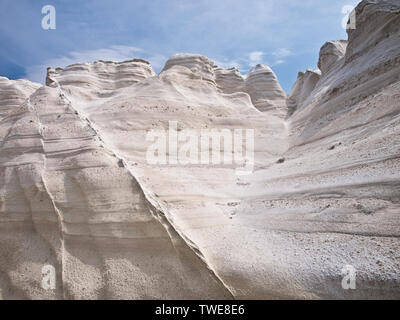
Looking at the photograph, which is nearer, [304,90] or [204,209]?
[204,209]

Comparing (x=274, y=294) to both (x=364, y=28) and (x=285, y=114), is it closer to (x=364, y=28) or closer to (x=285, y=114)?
(x=364, y=28)

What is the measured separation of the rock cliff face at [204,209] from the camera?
8.36ft

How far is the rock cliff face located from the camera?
8.36 ft

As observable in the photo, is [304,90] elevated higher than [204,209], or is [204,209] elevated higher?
[304,90]

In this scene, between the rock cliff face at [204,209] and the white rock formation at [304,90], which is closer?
the rock cliff face at [204,209]

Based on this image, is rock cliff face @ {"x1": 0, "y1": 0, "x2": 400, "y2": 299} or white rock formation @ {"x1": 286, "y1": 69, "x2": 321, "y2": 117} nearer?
rock cliff face @ {"x1": 0, "y1": 0, "x2": 400, "y2": 299}

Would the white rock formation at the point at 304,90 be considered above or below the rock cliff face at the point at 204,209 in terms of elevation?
above

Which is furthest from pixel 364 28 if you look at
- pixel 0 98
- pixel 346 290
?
pixel 0 98

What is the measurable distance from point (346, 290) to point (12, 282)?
3.96m

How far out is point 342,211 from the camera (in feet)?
9.46

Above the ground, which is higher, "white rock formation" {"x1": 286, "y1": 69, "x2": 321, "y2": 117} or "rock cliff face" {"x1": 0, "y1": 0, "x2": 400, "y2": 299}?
"white rock formation" {"x1": 286, "y1": 69, "x2": 321, "y2": 117}

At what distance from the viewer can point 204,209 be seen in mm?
3652

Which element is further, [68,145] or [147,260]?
[68,145]
